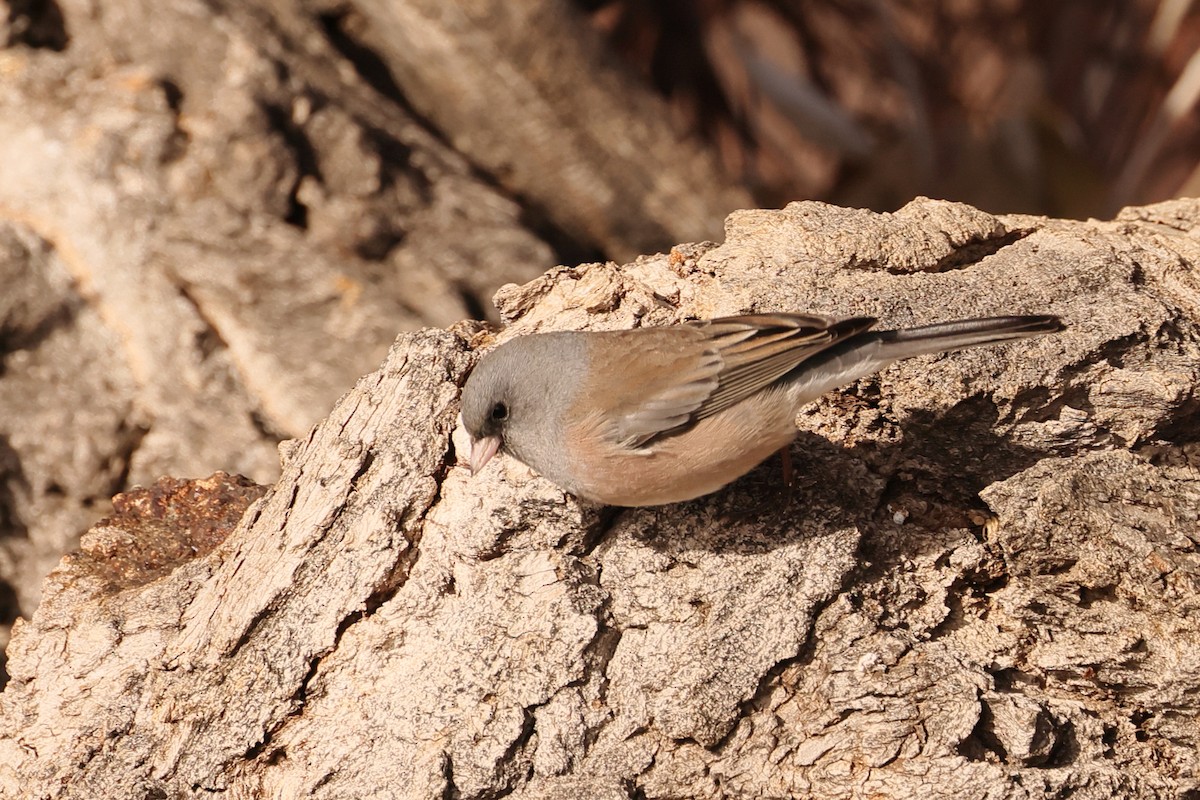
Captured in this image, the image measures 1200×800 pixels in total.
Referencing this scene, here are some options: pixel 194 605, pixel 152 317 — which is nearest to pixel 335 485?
pixel 194 605

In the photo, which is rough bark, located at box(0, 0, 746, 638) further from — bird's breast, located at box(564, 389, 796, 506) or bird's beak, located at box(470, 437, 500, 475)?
bird's breast, located at box(564, 389, 796, 506)

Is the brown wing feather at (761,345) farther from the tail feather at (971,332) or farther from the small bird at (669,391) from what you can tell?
the tail feather at (971,332)

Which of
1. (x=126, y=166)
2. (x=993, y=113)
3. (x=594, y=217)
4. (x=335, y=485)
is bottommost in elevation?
(x=993, y=113)

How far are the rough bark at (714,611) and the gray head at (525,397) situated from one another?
0.31 ft

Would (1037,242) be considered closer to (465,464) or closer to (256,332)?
(465,464)

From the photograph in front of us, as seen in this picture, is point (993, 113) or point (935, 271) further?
point (993, 113)

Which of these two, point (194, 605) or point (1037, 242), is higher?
point (194, 605)

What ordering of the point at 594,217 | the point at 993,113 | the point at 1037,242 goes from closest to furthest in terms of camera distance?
the point at 1037,242
the point at 594,217
the point at 993,113

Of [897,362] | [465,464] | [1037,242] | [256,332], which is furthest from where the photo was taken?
[256,332]

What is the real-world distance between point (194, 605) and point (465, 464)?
0.82 meters

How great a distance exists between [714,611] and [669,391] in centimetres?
61

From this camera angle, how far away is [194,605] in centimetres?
287

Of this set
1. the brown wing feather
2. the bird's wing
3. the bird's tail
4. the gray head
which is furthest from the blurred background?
the bird's tail

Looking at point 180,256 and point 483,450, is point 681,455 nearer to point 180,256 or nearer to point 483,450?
point 483,450
